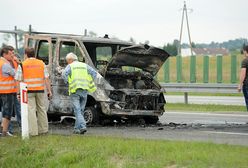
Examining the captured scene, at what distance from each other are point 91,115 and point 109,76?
3.53 ft

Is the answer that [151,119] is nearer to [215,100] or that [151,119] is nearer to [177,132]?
[177,132]

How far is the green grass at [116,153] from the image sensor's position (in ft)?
27.4

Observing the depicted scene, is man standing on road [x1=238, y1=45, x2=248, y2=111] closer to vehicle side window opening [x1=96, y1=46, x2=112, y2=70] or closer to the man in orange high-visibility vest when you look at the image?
vehicle side window opening [x1=96, y1=46, x2=112, y2=70]

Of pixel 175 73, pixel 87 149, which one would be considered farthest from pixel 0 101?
pixel 175 73

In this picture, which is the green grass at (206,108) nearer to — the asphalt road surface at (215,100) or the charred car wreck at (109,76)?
the asphalt road surface at (215,100)

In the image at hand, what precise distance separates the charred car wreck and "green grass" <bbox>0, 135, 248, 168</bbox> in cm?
278

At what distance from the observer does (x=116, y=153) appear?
9219 mm

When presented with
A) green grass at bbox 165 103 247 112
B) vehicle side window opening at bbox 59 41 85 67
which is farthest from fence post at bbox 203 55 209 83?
vehicle side window opening at bbox 59 41 85 67

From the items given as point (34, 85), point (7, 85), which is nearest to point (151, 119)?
point (34, 85)

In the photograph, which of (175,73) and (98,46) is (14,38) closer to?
(98,46)

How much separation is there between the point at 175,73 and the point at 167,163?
1722cm

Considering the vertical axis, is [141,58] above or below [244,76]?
above

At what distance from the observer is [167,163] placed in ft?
27.5

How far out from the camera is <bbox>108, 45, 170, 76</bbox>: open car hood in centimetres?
1381
